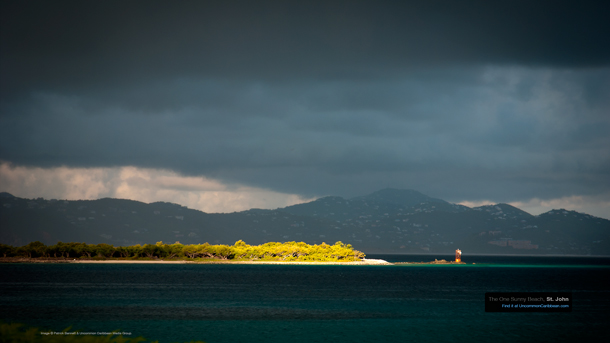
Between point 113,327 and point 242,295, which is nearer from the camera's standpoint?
point 113,327

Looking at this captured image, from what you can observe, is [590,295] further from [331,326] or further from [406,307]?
[331,326]

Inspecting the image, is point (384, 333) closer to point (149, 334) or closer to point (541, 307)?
point (149, 334)

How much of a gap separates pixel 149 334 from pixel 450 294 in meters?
61.9

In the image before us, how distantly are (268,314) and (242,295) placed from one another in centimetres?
2442

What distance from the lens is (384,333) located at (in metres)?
51.5

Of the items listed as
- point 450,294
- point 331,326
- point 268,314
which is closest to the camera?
point 331,326

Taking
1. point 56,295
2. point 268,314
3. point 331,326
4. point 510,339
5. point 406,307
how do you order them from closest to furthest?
point 510,339 < point 331,326 < point 268,314 < point 406,307 < point 56,295

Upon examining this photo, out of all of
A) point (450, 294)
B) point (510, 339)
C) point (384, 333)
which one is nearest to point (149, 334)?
point (384, 333)

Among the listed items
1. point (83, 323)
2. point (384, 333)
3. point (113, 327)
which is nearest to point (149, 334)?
point (113, 327)

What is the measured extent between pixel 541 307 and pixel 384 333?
1228 inches

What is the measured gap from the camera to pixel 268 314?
2522 inches

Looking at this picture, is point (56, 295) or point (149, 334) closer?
point (149, 334)

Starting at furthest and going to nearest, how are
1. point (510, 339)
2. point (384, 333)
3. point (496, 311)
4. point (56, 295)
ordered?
1. point (56, 295)
2. point (496, 311)
3. point (384, 333)
4. point (510, 339)

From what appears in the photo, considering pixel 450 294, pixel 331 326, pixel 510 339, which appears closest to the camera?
pixel 510 339
